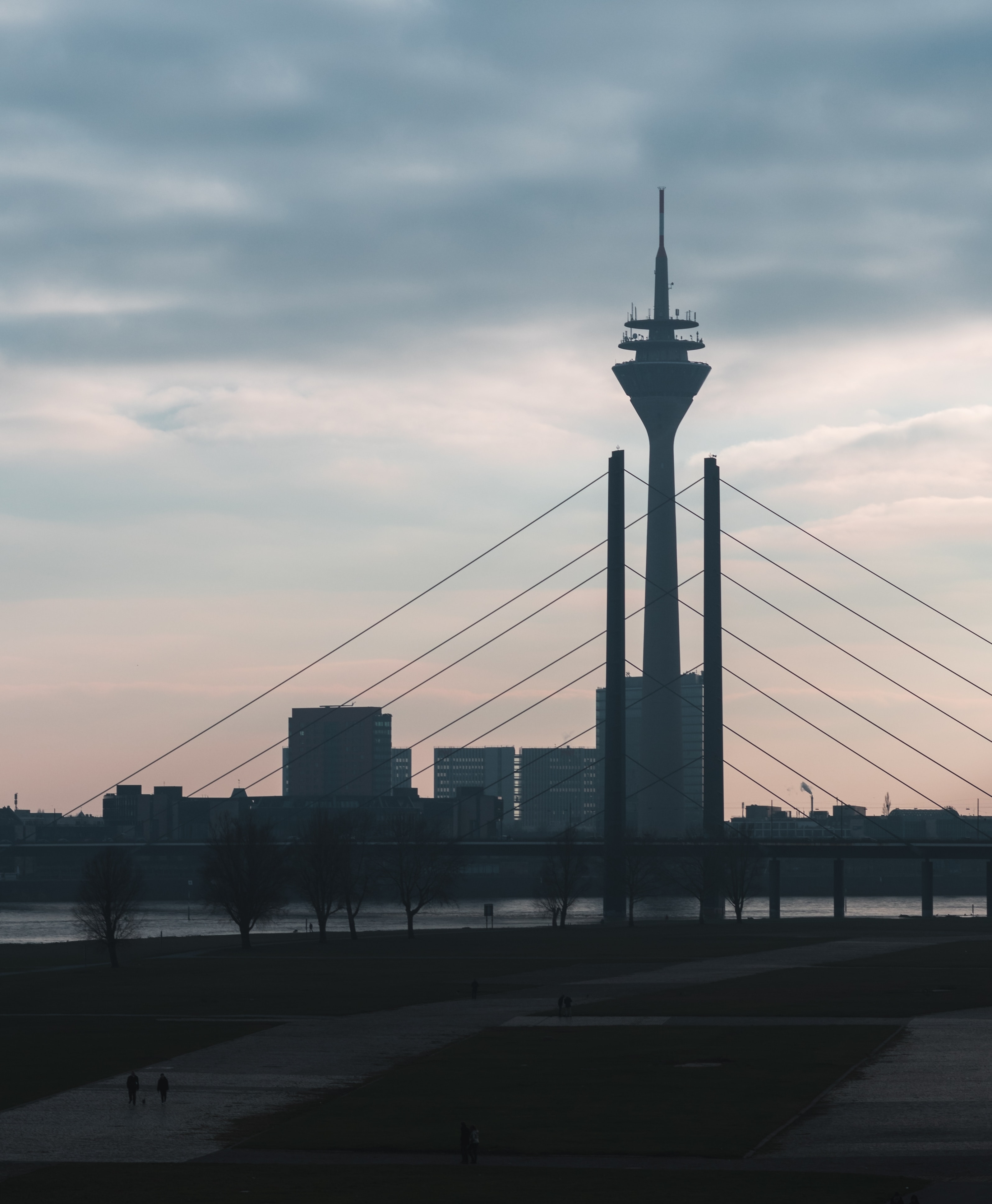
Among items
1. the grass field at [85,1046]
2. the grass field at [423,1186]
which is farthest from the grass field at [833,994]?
the grass field at [423,1186]

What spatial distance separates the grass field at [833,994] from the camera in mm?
57844

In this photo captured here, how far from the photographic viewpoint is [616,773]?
128875 millimetres

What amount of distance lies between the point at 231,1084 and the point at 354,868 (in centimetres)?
12942

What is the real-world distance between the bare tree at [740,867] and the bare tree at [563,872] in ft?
36.4

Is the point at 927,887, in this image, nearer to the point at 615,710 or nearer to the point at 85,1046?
the point at 615,710

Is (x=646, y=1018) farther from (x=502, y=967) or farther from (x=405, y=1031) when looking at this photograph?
(x=502, y=967)

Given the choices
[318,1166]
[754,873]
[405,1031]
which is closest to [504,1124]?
[318,1166]

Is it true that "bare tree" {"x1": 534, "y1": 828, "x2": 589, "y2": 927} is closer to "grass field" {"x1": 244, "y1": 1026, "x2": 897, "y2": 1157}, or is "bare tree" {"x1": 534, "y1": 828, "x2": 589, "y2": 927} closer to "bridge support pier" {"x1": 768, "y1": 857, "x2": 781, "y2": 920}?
"bridge support pier" {"x1": 768, "y1": 857, "x2": 781, "y2": 920}

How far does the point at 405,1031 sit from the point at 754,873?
8880 cm

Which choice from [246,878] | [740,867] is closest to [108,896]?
[246,878]

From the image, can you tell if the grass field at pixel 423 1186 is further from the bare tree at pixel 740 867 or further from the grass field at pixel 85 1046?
the bare tree at pixel 740 867

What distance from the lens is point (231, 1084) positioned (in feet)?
147

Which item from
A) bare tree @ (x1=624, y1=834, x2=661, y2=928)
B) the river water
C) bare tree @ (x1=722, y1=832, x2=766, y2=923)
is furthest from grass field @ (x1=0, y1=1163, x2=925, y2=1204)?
the river water

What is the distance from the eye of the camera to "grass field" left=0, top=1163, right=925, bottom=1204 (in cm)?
3178
